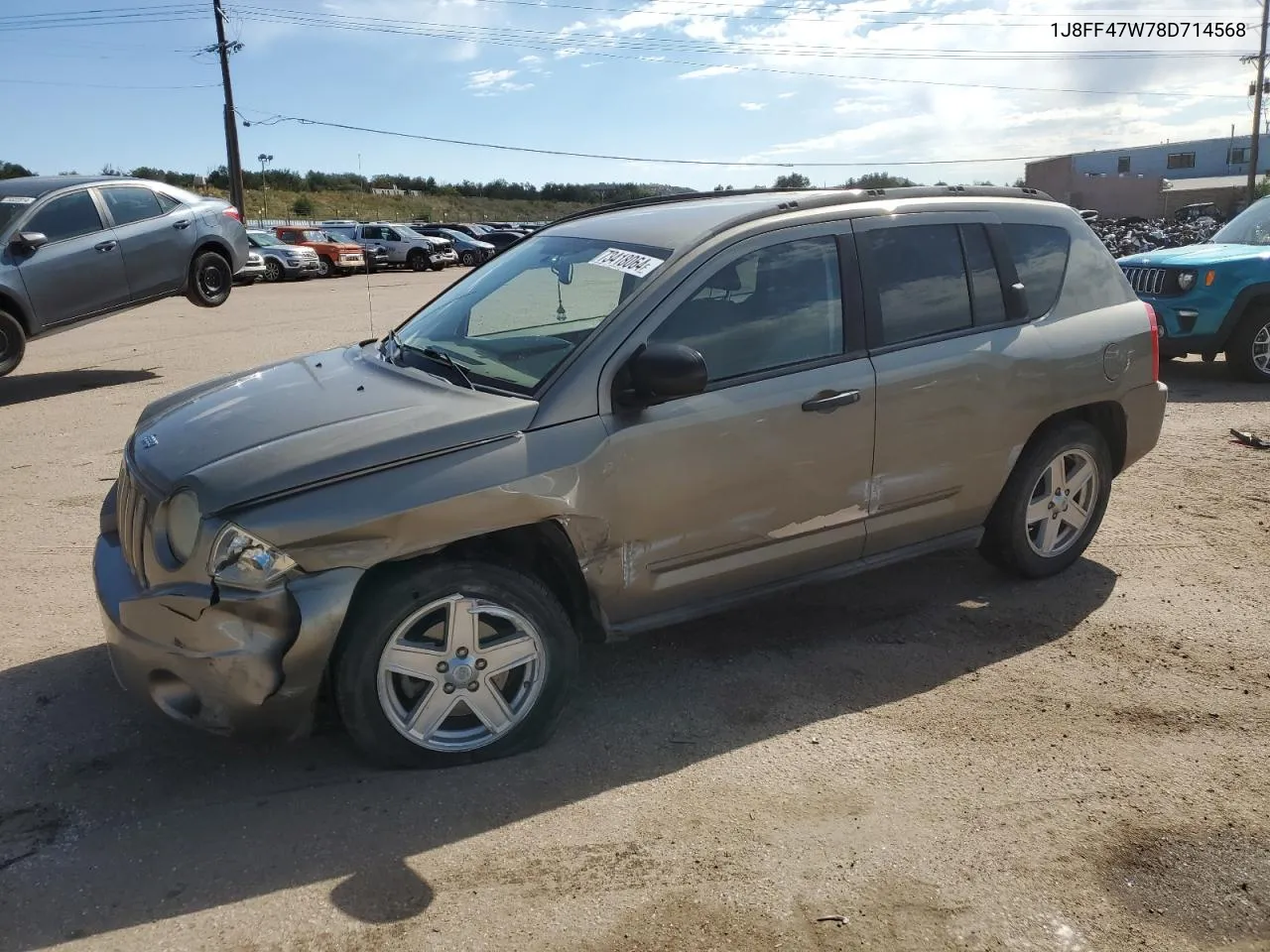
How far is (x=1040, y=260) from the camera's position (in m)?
4.95

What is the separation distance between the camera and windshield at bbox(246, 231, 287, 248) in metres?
30.2

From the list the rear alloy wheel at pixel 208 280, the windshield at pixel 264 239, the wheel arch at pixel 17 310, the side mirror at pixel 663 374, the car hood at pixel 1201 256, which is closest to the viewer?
the side mirror at pixel 663 374

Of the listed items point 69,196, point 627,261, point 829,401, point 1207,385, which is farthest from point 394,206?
point 829,401

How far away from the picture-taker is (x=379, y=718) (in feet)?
11.2

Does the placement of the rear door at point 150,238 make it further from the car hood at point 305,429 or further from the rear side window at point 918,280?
the rear side window at point 918,280

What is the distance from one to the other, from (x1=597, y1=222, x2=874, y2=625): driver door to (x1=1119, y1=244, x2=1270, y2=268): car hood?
301 inches

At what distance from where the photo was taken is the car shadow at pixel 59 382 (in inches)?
423

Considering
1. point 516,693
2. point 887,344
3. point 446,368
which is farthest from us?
point 887,344

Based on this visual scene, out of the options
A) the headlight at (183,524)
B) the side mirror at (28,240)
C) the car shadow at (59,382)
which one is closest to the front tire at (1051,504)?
the headlight at (183,524)

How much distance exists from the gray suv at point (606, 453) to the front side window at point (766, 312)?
0.04 ft

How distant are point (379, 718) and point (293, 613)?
0.47 m

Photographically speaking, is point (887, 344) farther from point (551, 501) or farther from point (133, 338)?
point (133, 338)

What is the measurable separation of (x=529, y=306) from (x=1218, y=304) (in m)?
8.39

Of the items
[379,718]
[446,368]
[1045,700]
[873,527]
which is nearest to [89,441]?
[446,368]
